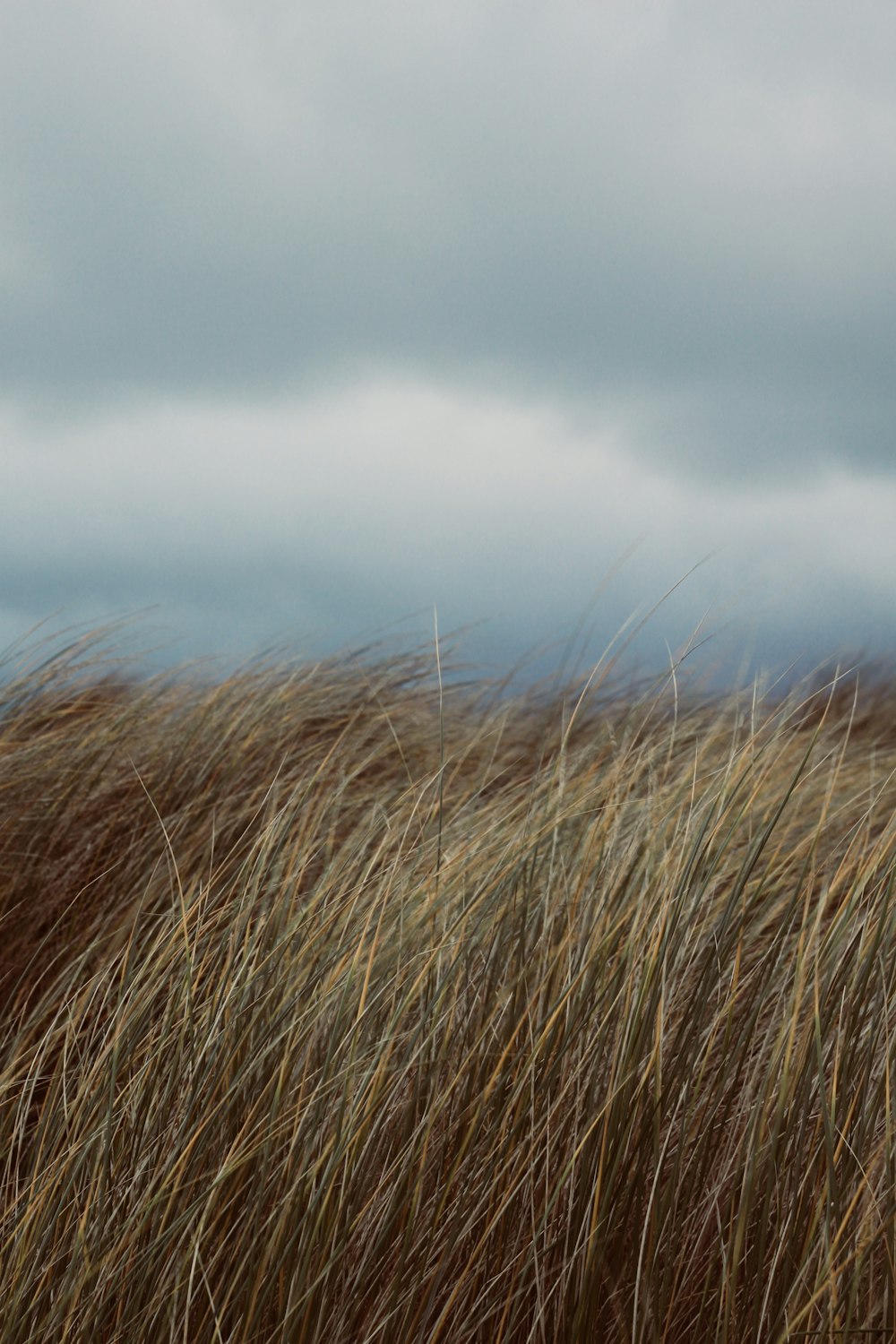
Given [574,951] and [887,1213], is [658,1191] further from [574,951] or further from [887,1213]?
[574,951]

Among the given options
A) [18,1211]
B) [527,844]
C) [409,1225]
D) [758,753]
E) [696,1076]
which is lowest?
[18,1211]

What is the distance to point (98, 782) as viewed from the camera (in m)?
3.46

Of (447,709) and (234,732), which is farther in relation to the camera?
(447,709)

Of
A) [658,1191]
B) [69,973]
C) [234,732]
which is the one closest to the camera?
[658,1191]

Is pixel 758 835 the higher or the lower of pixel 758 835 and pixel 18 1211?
the higher

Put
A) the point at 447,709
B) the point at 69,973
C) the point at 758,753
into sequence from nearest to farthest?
the point at 758,753, the point at 69,973, the point at 447,709

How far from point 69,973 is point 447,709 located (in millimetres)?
2689

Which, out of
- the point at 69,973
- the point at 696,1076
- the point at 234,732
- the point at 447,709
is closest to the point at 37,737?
the point at 234,732

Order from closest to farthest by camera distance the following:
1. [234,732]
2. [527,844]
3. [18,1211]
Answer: [18,1211] → [527,844] → [234,732]

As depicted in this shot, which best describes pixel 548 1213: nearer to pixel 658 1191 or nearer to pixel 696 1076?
pixel 658 1191

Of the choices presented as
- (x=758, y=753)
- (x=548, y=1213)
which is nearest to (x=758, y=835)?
(x=758, y=753)

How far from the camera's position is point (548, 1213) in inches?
57.7

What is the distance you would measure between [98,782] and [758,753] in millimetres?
2197

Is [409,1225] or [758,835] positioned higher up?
[758,835]
